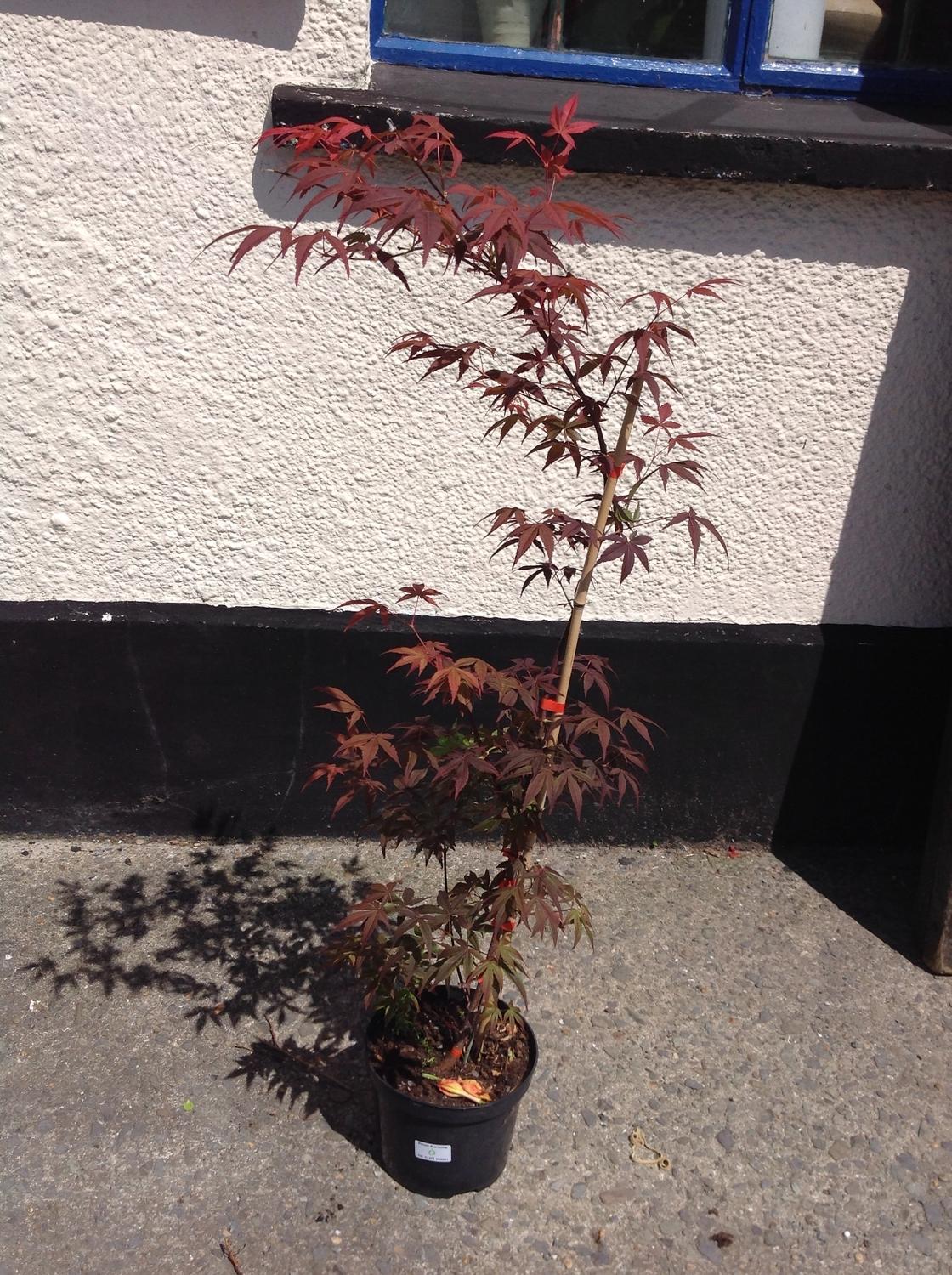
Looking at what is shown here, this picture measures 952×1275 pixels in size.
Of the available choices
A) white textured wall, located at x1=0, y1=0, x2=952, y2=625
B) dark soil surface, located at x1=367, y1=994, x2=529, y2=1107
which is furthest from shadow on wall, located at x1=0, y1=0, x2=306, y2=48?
dark soil surface, located at x1=367, y1=994, x2=529, y2=1107

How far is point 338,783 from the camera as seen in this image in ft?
11.4

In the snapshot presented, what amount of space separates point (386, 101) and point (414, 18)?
0.39 metres

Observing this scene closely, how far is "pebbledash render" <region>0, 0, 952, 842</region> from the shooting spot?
9.23ft

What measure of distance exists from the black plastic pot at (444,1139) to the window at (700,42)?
2.41 meters

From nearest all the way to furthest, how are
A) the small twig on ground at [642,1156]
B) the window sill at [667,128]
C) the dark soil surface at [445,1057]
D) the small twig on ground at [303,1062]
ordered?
the dark soil surface at [445,1057]
the small twig on ground at [642,1156]
the small twig on ground at [303,1062]
the window sill at [667,128]

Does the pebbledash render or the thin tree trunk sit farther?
the pebbledash render

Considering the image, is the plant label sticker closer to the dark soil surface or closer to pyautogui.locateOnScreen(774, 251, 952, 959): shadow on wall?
the dark soil surface

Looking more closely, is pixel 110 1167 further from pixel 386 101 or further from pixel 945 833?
pixel 386 101

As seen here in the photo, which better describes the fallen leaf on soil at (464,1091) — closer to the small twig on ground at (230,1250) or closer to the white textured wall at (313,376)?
the small twig on ground at (230,1250)

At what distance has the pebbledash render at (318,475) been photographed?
2.81m

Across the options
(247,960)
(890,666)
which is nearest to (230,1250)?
(247,960)

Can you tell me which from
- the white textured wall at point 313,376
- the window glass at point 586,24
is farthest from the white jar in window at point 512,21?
the white textured wall at point 313,376

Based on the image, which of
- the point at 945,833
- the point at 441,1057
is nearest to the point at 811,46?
the point at 945,833

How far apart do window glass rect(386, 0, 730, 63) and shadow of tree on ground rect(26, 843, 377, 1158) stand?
228 centimetres
